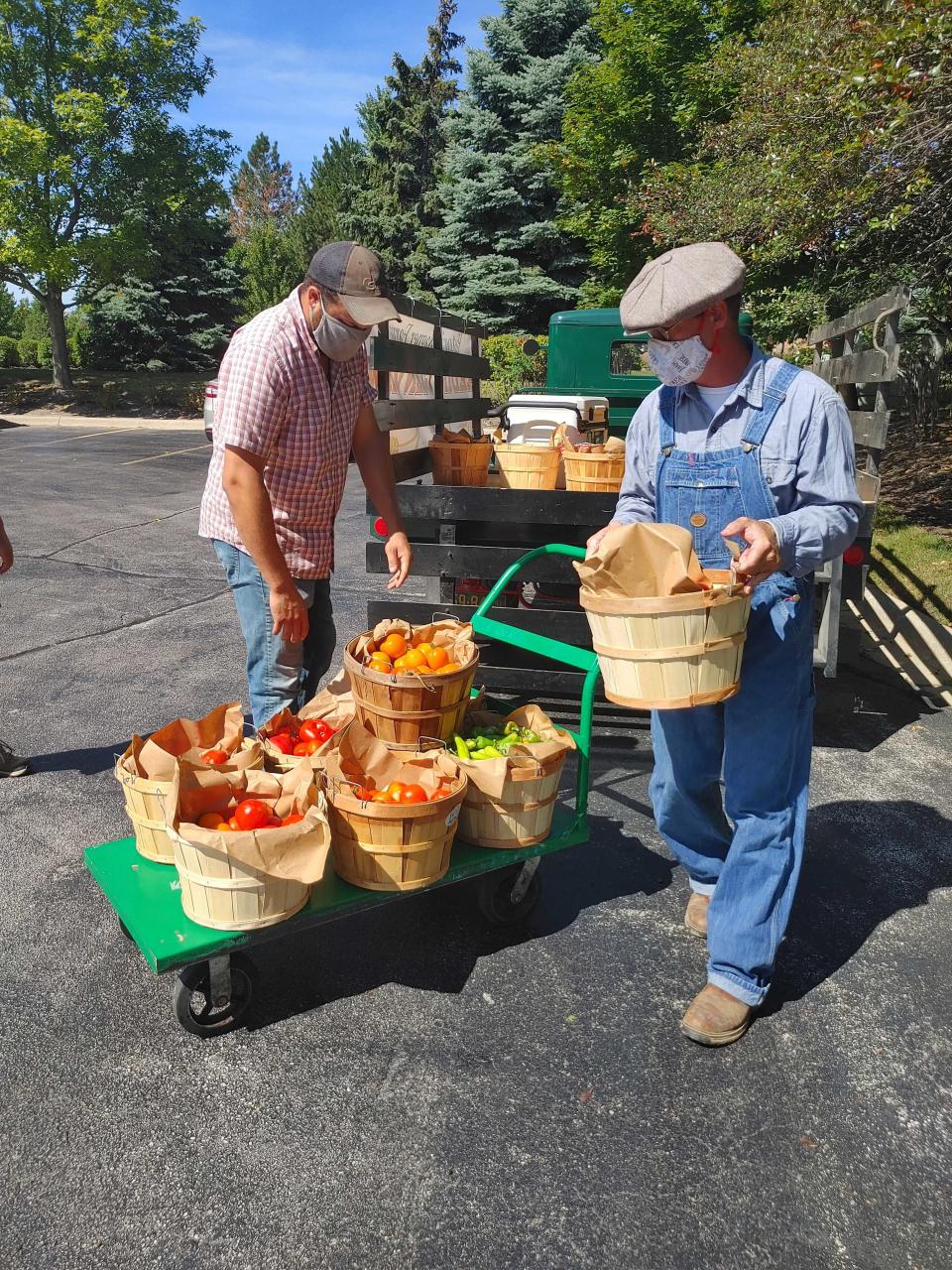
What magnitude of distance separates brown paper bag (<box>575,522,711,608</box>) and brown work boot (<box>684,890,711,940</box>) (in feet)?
Answer: 4.85

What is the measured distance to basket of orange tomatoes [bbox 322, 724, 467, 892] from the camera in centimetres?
293

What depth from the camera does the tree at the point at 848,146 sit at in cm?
743

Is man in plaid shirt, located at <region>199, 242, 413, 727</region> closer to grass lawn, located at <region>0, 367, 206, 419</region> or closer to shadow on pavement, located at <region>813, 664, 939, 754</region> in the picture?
shadow on pavement, located at <region>813, 664, 939, 754</region>

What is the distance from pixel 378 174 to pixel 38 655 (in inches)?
1404

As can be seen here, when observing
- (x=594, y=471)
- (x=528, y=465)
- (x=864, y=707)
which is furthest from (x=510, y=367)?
(x=594, y=471)

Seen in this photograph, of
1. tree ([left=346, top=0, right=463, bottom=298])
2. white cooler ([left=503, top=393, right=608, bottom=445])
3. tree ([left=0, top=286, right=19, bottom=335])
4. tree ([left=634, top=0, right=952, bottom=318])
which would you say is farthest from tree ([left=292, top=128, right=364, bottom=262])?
white cooler ([left=503, top=393, right=608, bottom=445])

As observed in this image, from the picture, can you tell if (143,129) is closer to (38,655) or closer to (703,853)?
(38,655)

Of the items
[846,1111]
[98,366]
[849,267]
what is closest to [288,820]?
[846,1111]

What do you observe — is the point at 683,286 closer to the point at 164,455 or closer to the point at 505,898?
the point at 505,898

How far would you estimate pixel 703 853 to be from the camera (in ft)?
11.4

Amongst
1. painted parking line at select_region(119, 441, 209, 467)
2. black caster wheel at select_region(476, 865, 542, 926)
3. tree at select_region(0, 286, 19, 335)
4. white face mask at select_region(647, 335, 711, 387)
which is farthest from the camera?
tree at select_region(0, 286, 19, 335)

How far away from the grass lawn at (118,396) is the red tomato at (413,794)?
2909cm

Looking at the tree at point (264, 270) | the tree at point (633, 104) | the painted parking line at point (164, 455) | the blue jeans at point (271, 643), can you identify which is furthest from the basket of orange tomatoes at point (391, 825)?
the tree at point (264, 270)

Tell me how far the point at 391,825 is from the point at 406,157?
129 ft
